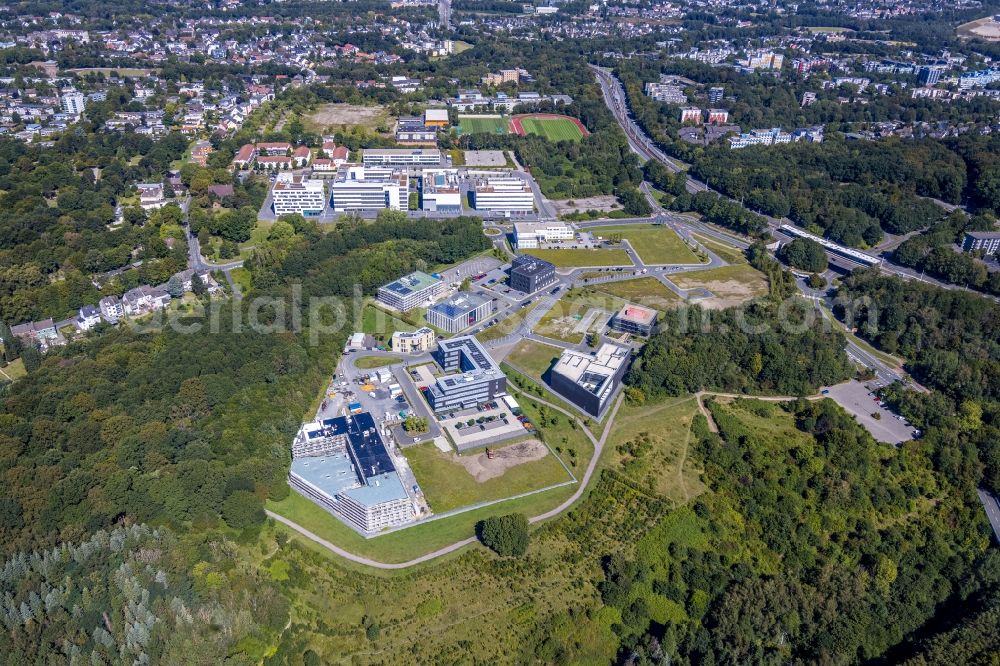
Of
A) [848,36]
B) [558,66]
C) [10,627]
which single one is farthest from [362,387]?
[848,36]

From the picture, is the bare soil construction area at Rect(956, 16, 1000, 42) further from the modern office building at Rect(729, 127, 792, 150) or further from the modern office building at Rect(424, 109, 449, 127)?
the modern office building at Rect(424, 109, 449, 127)

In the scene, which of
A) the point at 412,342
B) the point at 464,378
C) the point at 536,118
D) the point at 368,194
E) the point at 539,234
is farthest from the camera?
the point at 536,118

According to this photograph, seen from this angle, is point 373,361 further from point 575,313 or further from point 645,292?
point 645,292

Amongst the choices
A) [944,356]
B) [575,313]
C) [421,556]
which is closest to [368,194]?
[575,313]

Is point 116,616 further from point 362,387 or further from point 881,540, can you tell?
point 881,540

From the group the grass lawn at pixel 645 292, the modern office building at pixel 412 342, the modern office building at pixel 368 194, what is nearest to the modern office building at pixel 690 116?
the modern office building at pixel 368 194

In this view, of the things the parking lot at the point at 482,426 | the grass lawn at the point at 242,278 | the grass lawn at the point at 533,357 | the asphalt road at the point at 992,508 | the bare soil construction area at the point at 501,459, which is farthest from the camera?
the grass lawn at the point at 242,278

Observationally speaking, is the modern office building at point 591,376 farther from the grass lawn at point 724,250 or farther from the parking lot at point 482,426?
the grass lawn at point 724,250
